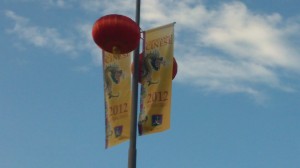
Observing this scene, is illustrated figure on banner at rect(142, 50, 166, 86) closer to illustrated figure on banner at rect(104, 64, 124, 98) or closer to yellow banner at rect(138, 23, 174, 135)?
yellow banner at rect(138, 23, 174, 135)

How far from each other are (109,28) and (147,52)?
0.95m

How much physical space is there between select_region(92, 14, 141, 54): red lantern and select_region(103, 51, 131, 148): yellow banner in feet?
1.59

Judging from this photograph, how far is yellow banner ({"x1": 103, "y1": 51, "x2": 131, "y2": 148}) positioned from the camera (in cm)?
1159

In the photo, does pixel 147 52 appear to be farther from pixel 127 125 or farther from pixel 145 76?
pixel 127 125

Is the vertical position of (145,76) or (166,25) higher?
(166,25)

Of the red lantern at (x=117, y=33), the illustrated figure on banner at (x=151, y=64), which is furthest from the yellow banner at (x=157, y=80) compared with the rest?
the red lantern at (x=117, y=33)

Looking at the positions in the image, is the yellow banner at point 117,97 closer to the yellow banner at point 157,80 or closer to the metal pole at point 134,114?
the metal pole at point 134,114

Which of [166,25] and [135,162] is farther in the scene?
[166,25]

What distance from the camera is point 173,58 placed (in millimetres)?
11883

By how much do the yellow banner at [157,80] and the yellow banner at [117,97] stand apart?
0.30 metres

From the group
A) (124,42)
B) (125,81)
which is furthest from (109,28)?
(125,81)

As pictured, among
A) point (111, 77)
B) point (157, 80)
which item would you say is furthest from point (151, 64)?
point (111, 77)

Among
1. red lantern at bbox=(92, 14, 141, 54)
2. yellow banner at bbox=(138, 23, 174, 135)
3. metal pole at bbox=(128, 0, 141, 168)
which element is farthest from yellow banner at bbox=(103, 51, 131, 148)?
red lantern at bbox=(92, 14, 141, 54)

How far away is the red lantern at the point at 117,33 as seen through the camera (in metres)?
11.3
